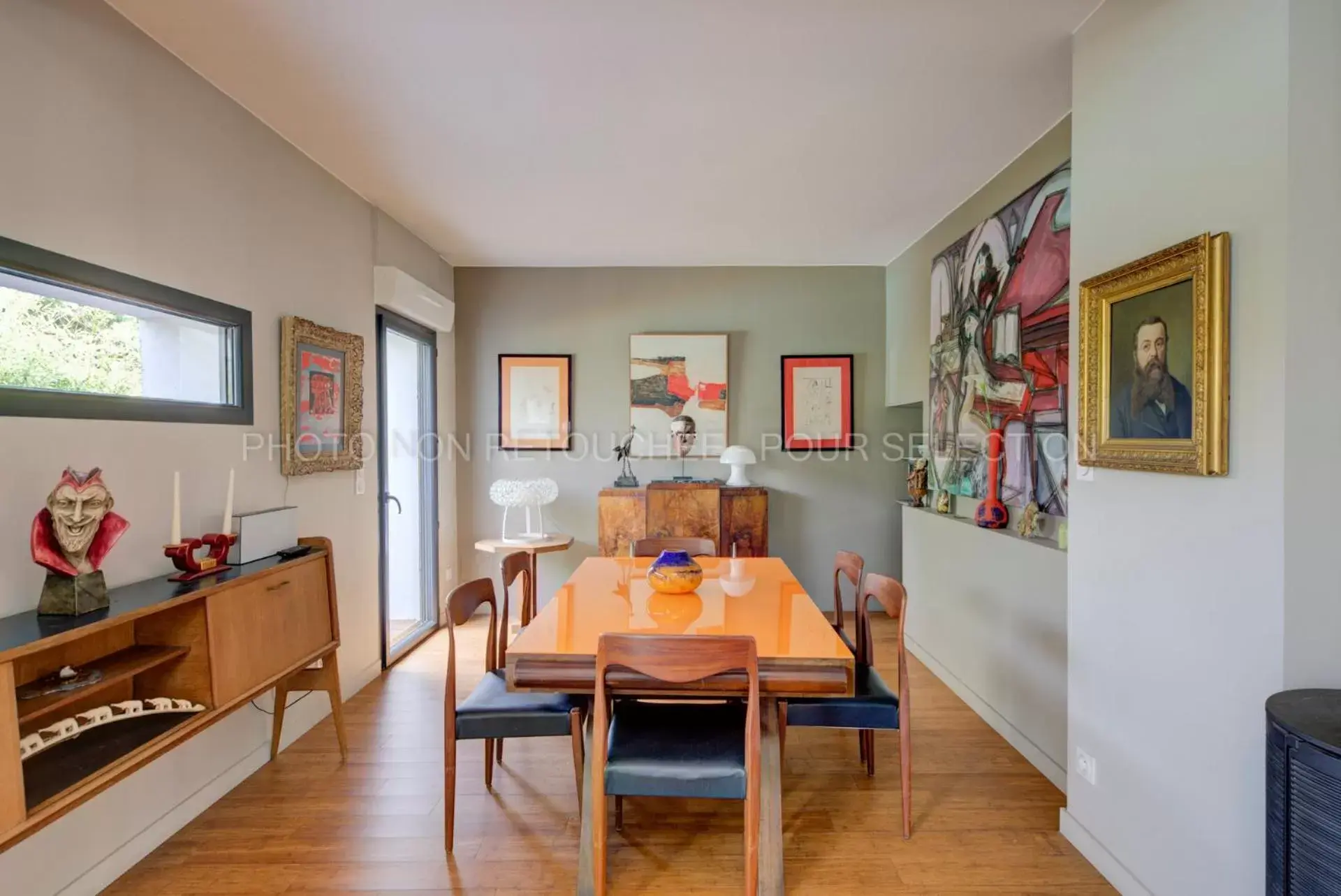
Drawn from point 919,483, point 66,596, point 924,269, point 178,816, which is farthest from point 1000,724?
point 66,596

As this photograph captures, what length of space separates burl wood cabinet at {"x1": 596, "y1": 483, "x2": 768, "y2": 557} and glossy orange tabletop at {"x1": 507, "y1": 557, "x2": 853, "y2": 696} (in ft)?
4.80

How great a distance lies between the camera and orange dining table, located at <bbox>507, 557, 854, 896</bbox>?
69.7 inches

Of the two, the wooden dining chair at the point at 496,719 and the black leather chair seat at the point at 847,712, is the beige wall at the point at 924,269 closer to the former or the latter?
the black leather chair seat at the point at 847,712

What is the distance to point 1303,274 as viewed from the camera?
138 cm

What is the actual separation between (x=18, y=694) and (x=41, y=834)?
0.51 meters

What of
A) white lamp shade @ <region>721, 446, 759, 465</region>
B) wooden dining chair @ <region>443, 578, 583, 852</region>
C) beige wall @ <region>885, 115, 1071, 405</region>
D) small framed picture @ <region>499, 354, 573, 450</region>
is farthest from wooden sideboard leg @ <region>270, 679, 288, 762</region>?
beige wall @ <region>885, 115, 1071, 405</region>

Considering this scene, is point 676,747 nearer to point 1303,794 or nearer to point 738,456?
point 1303,794

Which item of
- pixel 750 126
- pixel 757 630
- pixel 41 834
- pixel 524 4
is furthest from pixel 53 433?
pixel 750 126

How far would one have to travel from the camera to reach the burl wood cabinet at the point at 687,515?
4.39 m

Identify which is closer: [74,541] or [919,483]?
[74,541]

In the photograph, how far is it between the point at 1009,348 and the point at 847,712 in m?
2.02

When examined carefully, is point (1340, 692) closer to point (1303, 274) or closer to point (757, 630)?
point (1303, 274)

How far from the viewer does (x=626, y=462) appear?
16.1 feet

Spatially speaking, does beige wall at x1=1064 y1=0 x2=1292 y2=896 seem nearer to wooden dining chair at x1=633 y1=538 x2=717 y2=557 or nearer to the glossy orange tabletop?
the glossy orange tabletop
